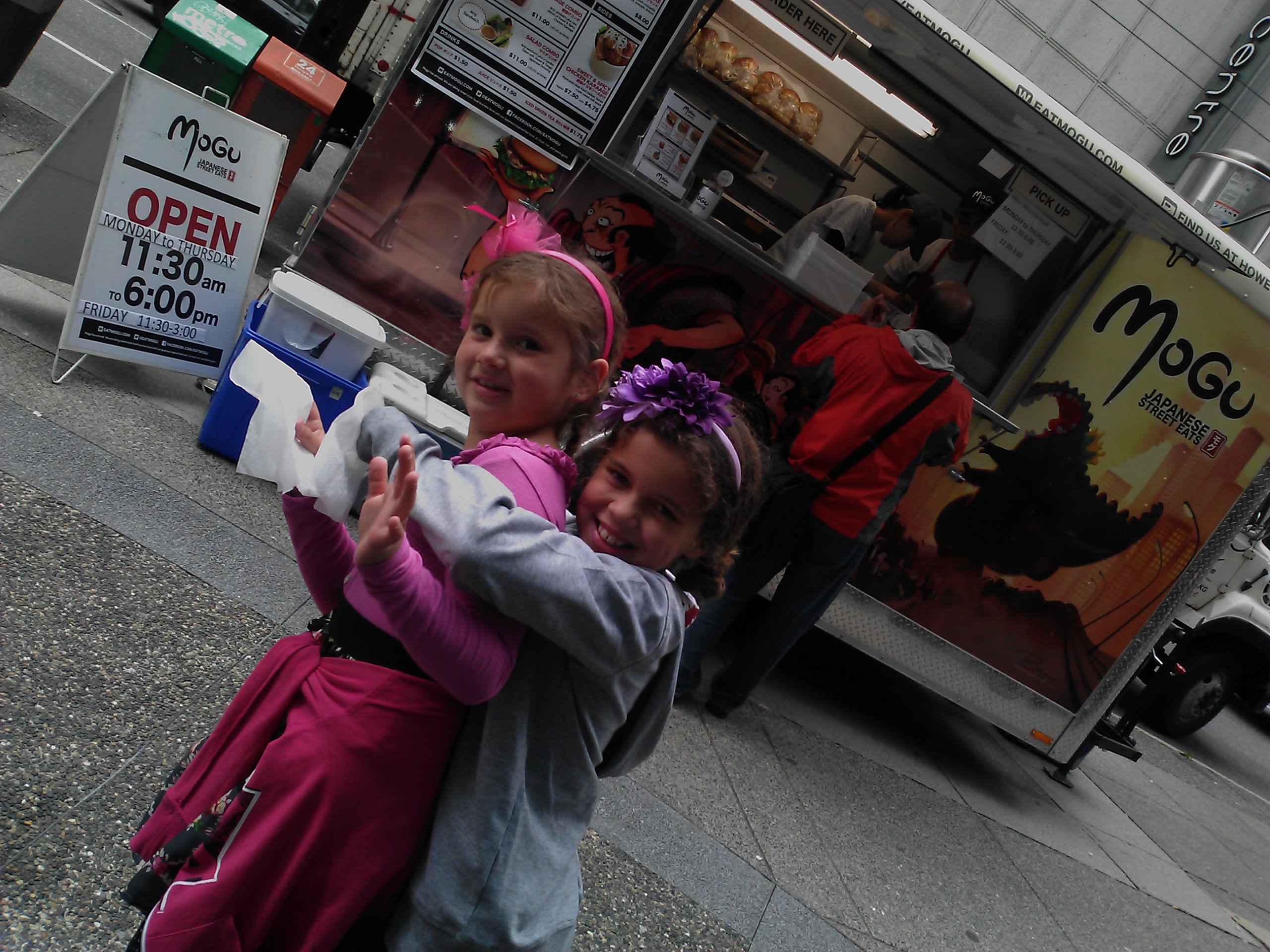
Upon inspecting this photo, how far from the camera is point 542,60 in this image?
15.7 feet

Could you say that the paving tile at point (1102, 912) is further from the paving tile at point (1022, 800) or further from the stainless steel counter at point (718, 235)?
the stainless steel counter at point (718, 235)

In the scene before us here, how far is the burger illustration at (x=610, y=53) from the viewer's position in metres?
4.77

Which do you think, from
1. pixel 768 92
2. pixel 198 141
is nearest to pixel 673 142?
pixel 768 92

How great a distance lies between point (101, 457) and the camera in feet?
12.3

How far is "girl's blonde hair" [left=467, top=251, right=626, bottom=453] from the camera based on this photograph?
1.57 meters

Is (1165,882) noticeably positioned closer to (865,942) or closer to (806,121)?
(865,942)

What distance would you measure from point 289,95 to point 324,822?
599 cm

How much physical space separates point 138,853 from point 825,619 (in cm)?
407

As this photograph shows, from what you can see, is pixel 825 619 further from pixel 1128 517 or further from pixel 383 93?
pixel 383 93

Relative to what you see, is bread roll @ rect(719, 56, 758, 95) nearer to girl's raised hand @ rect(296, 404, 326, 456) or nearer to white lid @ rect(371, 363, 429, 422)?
white lid @ rect(371, 363, 429, 422)

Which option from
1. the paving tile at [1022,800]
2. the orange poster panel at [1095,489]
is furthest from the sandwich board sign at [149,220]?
the paving tile at [1022,800]

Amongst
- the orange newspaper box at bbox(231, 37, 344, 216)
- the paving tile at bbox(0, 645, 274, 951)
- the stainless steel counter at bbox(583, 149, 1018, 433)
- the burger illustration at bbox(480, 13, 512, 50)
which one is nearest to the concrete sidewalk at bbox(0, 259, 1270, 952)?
the paving tile at bbox(0, 645, 274, 951)

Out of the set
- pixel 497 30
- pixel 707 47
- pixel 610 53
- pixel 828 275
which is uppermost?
pixel 707 47

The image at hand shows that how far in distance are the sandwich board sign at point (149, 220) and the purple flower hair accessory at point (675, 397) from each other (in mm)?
3451
